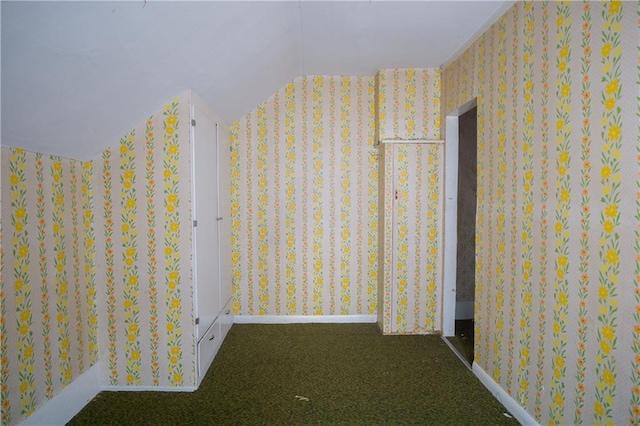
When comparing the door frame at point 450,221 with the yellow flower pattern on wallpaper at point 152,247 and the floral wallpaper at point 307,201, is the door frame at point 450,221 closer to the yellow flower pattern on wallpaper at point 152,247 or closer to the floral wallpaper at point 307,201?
the floral wallpaper at point 307,201

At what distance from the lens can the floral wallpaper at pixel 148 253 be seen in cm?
199

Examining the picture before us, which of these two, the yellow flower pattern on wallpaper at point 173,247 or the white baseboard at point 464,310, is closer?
the yellow flower pattern on wallpaper at point 173,247

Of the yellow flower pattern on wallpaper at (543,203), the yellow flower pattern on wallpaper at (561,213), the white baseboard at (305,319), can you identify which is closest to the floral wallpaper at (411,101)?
the yellow flower pattern on wallpaper at (543,203)

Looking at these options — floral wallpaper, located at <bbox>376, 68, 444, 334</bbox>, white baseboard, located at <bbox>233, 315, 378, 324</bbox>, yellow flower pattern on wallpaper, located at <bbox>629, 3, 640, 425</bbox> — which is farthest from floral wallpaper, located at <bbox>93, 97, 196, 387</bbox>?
yellow flower pattern on wallpaper, located at <bbox>629, 3, 640, 425</bbox>

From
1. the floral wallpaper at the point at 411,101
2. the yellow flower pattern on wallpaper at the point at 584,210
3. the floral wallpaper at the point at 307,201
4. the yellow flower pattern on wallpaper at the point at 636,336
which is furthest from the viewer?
the floral wallpaper at the point at 307,201

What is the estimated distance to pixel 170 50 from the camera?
1.59m

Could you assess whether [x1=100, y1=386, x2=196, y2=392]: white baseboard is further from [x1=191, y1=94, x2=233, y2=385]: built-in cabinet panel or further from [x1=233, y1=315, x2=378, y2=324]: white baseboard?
[x1=233, y1=315, x2=378, y2=324]: white baseboard

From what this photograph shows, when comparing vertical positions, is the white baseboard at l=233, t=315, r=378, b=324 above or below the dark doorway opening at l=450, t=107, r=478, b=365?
below

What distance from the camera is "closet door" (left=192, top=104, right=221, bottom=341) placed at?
82.0 inches

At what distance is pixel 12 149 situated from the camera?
1.48m

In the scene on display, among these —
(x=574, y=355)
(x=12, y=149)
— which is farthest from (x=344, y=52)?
(x=574, y=355)

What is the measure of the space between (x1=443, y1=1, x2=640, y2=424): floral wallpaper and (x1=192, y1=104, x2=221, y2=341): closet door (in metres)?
2.05

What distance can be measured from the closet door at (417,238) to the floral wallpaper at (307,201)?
1.23ft

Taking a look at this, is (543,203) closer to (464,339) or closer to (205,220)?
(464,339)
